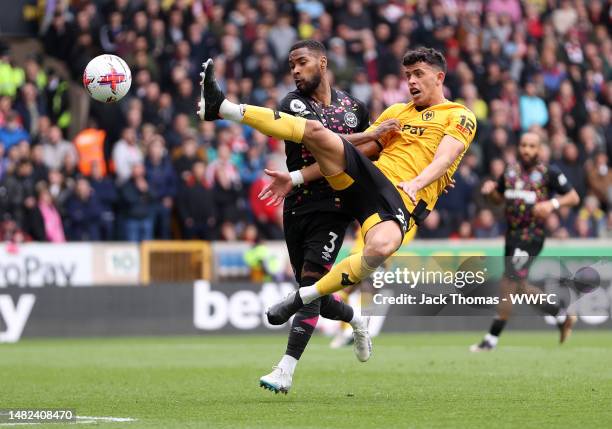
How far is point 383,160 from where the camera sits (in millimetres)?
10672

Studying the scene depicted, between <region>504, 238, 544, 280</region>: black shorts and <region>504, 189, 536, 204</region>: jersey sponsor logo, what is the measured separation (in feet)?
1.78

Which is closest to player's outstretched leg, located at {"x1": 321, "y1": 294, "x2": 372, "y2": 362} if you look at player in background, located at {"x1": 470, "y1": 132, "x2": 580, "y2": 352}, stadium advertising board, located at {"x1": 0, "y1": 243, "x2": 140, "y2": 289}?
player in background, located at {"x1": 470, "y1": 132, "x2": 580, "y2": 352}

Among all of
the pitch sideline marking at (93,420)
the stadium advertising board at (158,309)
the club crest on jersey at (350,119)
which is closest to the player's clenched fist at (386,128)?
the club crest on jersey at (350,119)

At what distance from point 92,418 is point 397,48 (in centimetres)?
1833

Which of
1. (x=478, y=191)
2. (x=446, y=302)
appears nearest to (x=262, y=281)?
(x=478, y=191)

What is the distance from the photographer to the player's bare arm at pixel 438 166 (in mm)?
10008

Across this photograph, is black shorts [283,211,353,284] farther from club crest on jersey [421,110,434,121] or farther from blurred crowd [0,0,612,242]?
blurred crowd [0,0,612,242]

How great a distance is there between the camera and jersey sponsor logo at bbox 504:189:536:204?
52.9 ft

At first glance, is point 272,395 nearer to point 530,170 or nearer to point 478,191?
point 530,170

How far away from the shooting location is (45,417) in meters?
8.70

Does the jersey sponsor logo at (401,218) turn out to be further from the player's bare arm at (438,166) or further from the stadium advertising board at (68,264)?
the stadium advertising board at (68,264)

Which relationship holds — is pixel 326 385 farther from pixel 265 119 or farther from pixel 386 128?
pixel 265 119

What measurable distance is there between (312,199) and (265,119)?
1.19 meters

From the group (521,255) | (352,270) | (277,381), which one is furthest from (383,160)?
(521,255)
